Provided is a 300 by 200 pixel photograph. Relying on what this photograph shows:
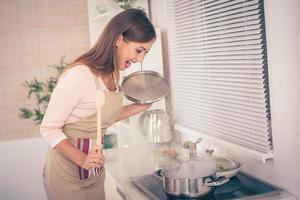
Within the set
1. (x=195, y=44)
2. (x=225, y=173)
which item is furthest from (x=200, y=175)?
(x=195, y=44)

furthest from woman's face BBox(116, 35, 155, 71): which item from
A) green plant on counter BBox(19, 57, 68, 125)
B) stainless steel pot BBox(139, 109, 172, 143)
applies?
green plant on counter BBox(19, 57, 68, 125)

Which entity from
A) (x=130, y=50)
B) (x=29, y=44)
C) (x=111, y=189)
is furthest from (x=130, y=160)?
(x=29, y=44)

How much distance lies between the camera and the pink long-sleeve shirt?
1380 millimetres

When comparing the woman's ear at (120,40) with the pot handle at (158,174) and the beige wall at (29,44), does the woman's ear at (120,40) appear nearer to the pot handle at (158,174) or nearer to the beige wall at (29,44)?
the pot handle at (158,174)

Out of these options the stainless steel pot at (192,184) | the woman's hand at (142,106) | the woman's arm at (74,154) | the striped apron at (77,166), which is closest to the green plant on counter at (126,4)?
the woman's hand at (142,106)

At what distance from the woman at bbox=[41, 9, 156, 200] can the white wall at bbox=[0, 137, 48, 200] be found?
4.76ft

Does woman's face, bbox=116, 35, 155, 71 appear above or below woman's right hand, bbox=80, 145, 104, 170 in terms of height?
above

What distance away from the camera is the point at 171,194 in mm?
1334

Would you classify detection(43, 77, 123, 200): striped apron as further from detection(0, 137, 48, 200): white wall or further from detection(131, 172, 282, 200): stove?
detection(0, 137, 48, 200): white wall

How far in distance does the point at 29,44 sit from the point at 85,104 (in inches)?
67.9

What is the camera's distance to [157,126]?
2.04 metres

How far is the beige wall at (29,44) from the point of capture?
300 cm

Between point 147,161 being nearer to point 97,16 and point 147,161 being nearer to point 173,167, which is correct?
point 173,167

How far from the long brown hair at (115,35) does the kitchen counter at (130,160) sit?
16.7 inches
